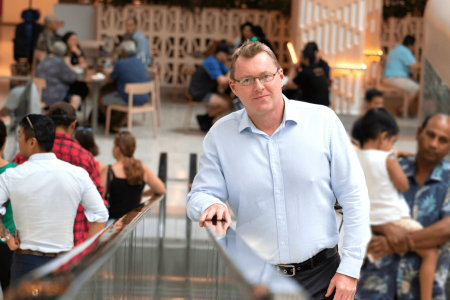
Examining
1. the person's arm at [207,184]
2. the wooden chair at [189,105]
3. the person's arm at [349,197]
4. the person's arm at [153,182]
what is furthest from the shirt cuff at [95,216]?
the wooden chair at [189,105]

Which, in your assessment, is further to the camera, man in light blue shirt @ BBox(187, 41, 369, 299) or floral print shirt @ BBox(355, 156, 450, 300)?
floral print shirt @ BBox(355, 156, 450, 300)

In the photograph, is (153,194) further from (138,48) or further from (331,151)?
(138,48)

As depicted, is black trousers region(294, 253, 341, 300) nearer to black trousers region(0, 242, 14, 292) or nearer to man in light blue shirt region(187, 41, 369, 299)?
man in light blue shirt region(187, 41, 369, 299)

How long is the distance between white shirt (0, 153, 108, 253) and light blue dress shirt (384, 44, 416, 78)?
8.85m

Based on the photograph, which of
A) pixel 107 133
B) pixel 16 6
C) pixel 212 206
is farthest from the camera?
pixel 16 6

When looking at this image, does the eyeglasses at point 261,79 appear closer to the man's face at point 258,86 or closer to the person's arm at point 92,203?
the man's face at point 258,86

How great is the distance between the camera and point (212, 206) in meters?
2.05

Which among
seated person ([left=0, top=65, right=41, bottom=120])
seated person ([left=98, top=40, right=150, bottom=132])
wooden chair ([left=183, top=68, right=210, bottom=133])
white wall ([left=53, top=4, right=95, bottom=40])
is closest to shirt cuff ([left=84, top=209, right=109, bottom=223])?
seated person ([left=0, top=65, right=41, bottom=120])

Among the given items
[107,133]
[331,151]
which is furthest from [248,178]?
[107,133]

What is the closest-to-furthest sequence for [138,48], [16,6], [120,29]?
1. [138,48]
2. [120,29]
3. [16,6]

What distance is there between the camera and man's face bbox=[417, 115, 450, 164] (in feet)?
13.2

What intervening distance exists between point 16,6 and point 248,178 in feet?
63.6

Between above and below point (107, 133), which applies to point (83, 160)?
above

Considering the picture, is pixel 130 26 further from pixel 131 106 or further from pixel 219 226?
pixel 219 226
